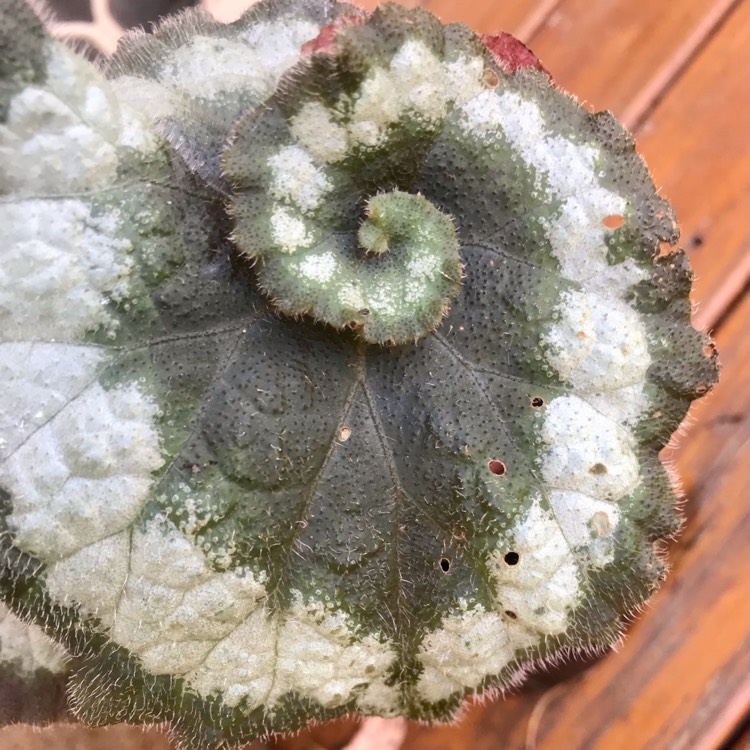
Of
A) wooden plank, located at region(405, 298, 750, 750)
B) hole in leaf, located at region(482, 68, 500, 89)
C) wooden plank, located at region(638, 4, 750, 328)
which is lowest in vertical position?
wooden plank, located at region(405, 298, 750, 750)

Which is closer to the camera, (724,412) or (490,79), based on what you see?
(490,79)

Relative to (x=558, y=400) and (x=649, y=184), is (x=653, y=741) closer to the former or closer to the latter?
(x=558, y=400)

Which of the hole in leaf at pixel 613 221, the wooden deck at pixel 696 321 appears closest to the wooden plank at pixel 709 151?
the wooden deck at pixel 696 321

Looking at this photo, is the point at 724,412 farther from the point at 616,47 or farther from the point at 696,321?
the point at 616,47

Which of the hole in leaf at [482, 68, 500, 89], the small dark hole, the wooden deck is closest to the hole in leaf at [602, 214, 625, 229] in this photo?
the hole in leaf at [482, 68, 500, 89]

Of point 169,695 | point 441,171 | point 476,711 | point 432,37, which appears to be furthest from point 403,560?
point 476,711

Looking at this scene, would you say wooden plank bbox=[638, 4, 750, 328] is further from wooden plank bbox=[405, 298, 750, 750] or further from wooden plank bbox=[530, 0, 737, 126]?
wooden plank bbox=[405, 298, 750, 750]

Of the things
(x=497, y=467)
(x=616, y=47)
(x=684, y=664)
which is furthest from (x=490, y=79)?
(x=684, y=664)
